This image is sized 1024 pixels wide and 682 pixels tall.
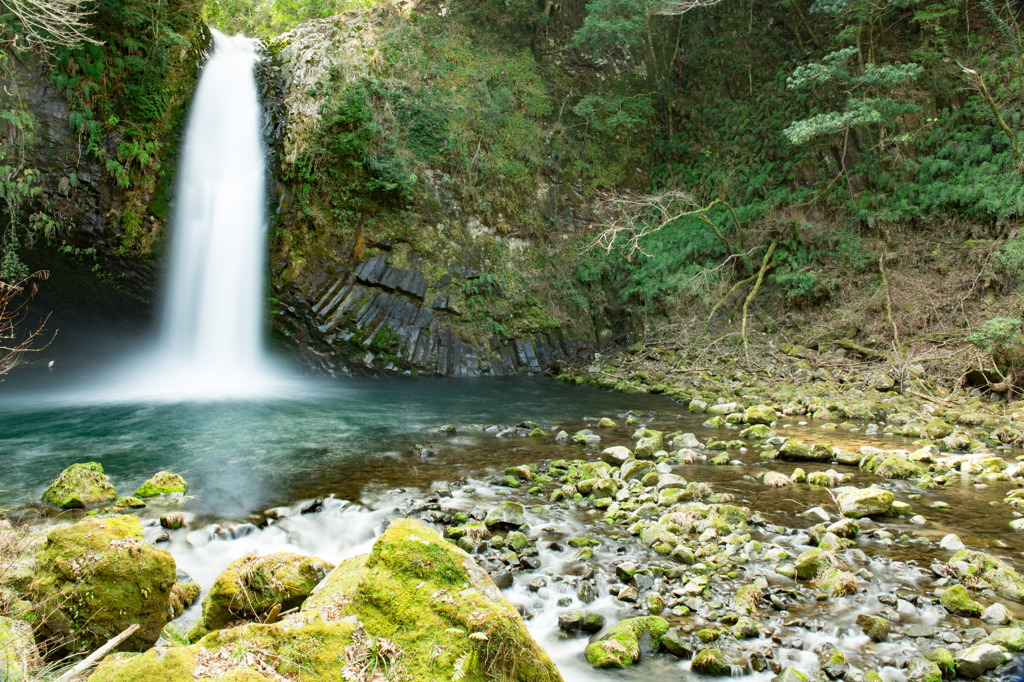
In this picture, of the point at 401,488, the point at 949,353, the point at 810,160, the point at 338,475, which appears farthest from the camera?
the point at 810,160

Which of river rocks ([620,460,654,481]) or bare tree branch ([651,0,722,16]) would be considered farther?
bare tree branch ([651,0,722,16])

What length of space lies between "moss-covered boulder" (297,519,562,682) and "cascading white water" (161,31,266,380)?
→ 12669 millimetres

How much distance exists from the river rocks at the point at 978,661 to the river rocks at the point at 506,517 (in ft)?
9.75

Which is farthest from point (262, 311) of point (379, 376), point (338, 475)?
point (338, 475)

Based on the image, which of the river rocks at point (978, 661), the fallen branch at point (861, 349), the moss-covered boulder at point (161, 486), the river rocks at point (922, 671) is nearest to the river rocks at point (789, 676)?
the river rocks at point (922, 671)

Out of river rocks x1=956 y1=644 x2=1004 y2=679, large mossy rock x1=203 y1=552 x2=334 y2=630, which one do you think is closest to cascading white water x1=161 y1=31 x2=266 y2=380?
large mossy rock x1=203 y1=552 x2=334 y2=630

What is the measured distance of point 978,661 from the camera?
2943mm

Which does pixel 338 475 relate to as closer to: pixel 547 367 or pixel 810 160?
pixel 547 367

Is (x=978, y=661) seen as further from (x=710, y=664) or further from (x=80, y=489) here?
(x=80, y=489)

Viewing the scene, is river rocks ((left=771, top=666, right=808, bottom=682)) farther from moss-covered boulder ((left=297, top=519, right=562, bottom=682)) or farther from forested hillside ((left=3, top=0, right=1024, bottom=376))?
forested hillside ((left=3, top=0, right=1024, bottom=376))

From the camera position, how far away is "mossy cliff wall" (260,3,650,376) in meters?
14.2

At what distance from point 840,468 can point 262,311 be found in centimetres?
1258

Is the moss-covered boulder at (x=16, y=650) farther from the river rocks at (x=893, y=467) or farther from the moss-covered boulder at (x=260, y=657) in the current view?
the river rocks at (x=893, y=467)

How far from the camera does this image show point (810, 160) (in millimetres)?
14984
